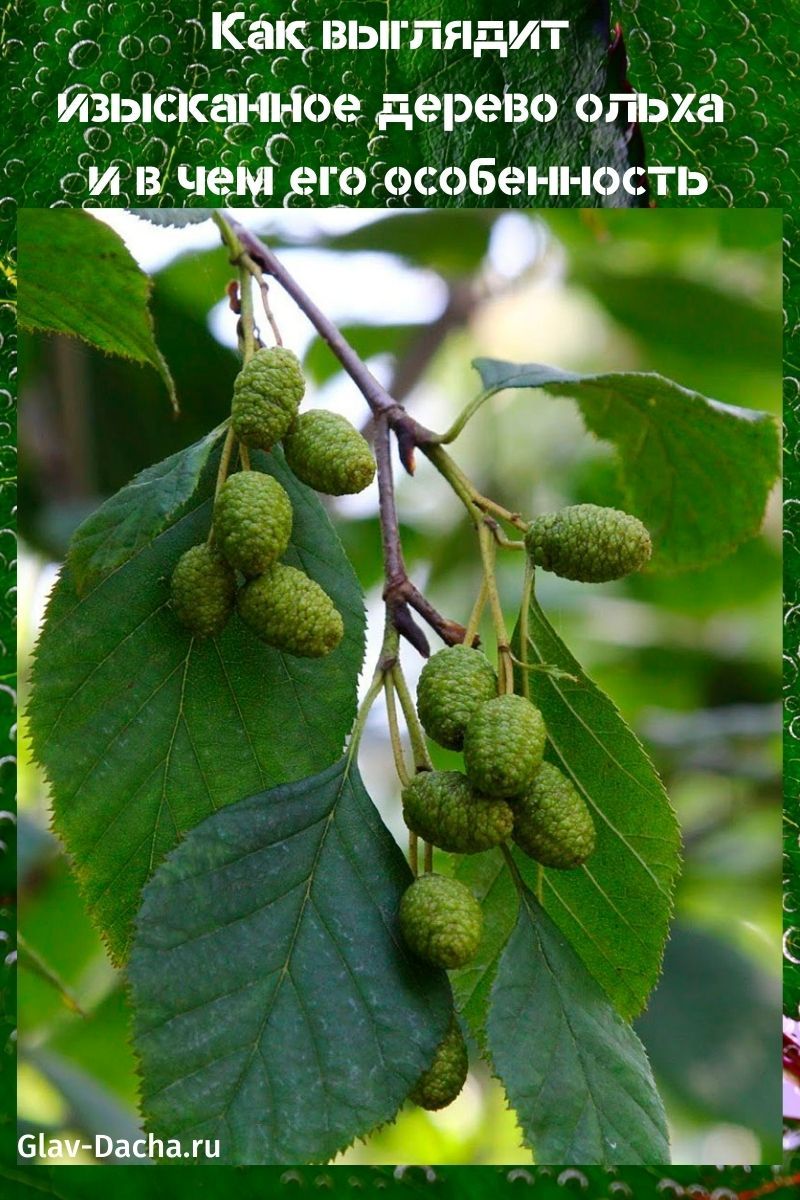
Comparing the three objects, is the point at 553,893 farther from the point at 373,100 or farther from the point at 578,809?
the point at 373,100

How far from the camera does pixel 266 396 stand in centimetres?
77

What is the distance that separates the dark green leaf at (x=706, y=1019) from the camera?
1.42 meters

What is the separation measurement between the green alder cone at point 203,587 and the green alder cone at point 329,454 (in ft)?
0.24

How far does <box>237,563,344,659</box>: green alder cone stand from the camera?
0.73 meters

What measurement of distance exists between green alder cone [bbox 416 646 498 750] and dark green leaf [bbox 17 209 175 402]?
360mm

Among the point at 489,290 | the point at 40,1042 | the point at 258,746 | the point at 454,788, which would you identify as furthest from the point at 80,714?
the point at 489,290

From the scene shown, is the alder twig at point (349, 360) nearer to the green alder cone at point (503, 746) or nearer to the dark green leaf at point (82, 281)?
the dark green leaf at point (82, 281)

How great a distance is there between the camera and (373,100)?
101 cm

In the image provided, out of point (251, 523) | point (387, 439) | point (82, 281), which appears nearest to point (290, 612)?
point (251, 523)

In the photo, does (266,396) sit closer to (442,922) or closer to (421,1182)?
(442,922)

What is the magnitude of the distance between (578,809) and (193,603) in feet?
0.82

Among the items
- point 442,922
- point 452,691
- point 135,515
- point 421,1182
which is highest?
point 135,515

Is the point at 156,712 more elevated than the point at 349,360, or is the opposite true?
the point at 349,360

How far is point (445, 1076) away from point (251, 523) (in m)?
0.33
